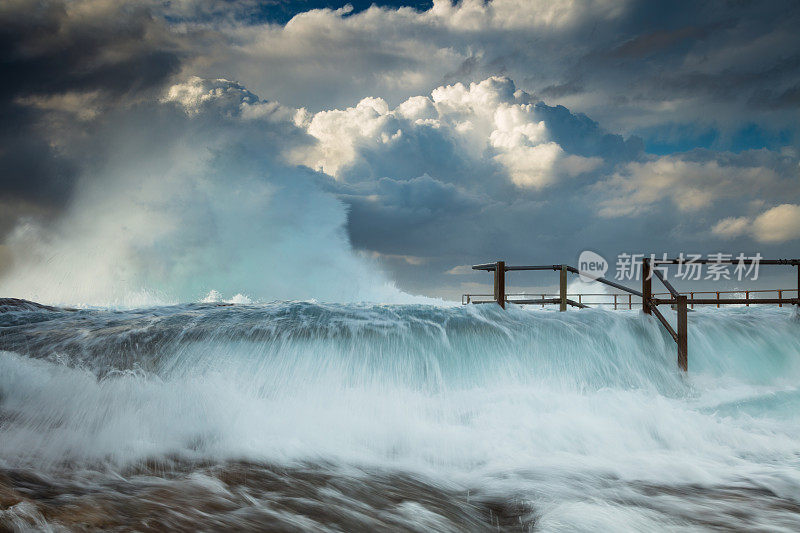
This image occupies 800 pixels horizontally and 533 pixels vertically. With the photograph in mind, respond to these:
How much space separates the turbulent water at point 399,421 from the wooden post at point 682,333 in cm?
26

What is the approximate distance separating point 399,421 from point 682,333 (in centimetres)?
628

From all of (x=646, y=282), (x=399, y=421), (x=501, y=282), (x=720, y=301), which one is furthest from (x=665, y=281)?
(x=399, y=421)

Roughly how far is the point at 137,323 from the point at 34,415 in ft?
14.3

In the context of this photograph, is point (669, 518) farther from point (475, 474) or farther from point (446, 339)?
point (446, 339)

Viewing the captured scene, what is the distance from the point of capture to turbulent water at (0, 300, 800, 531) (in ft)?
12.2

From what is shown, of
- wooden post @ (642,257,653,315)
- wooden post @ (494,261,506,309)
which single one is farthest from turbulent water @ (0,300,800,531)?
wooden post @ (642,257,653,315)

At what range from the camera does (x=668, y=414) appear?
6645 mm

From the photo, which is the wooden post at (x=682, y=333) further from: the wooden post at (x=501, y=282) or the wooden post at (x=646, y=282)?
the wooden post at (x=501, y=282)

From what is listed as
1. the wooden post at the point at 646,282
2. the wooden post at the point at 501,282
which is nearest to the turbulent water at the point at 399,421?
→ the wooden post at the point at 501,282

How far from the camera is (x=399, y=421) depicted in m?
6.20

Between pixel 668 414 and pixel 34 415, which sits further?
pixel 668 414

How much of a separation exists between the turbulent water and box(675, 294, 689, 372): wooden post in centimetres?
26

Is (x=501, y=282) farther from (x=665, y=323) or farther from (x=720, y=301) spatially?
(x=720, y=301)

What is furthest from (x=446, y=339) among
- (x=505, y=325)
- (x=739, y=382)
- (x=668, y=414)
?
(x=739, y=382)
